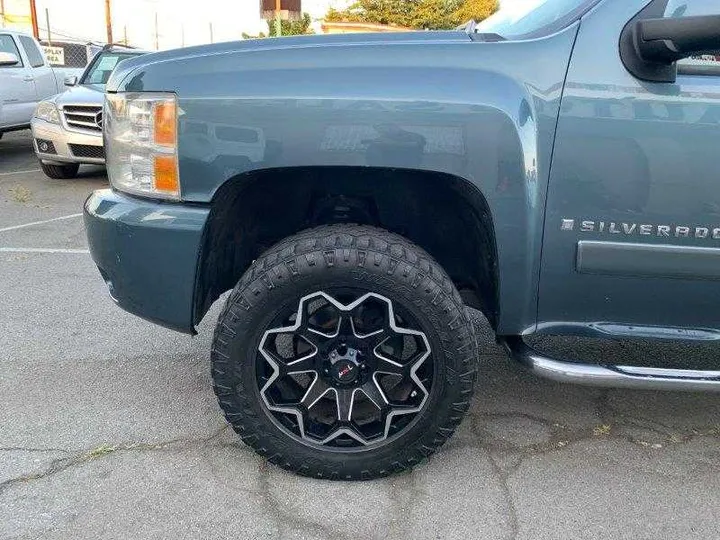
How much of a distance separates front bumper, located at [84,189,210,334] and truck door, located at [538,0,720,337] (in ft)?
3.91

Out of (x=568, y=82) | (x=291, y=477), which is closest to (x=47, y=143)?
(x=291, y=477)

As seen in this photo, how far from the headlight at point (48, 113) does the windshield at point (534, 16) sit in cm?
683

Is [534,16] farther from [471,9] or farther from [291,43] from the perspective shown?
[471,9]

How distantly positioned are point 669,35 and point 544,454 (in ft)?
5.19

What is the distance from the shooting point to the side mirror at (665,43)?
178cm

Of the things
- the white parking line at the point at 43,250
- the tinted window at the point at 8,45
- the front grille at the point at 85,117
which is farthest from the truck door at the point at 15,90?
the white parking line at the point at 43,250

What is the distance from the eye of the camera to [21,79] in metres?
9.84

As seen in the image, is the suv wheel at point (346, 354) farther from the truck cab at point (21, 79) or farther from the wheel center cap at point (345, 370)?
the truck cab at point (21, 79)

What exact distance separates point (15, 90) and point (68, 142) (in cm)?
273

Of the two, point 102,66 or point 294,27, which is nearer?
point 102,66

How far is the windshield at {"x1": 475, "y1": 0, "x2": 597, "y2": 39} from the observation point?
81.4 inches

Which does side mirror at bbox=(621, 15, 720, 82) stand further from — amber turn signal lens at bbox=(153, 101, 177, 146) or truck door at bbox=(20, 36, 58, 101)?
truck door at bbox=(20, 36, 58, 101)

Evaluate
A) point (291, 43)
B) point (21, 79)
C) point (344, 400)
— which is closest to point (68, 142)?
point (21, 79)

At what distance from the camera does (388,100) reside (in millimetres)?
1974
